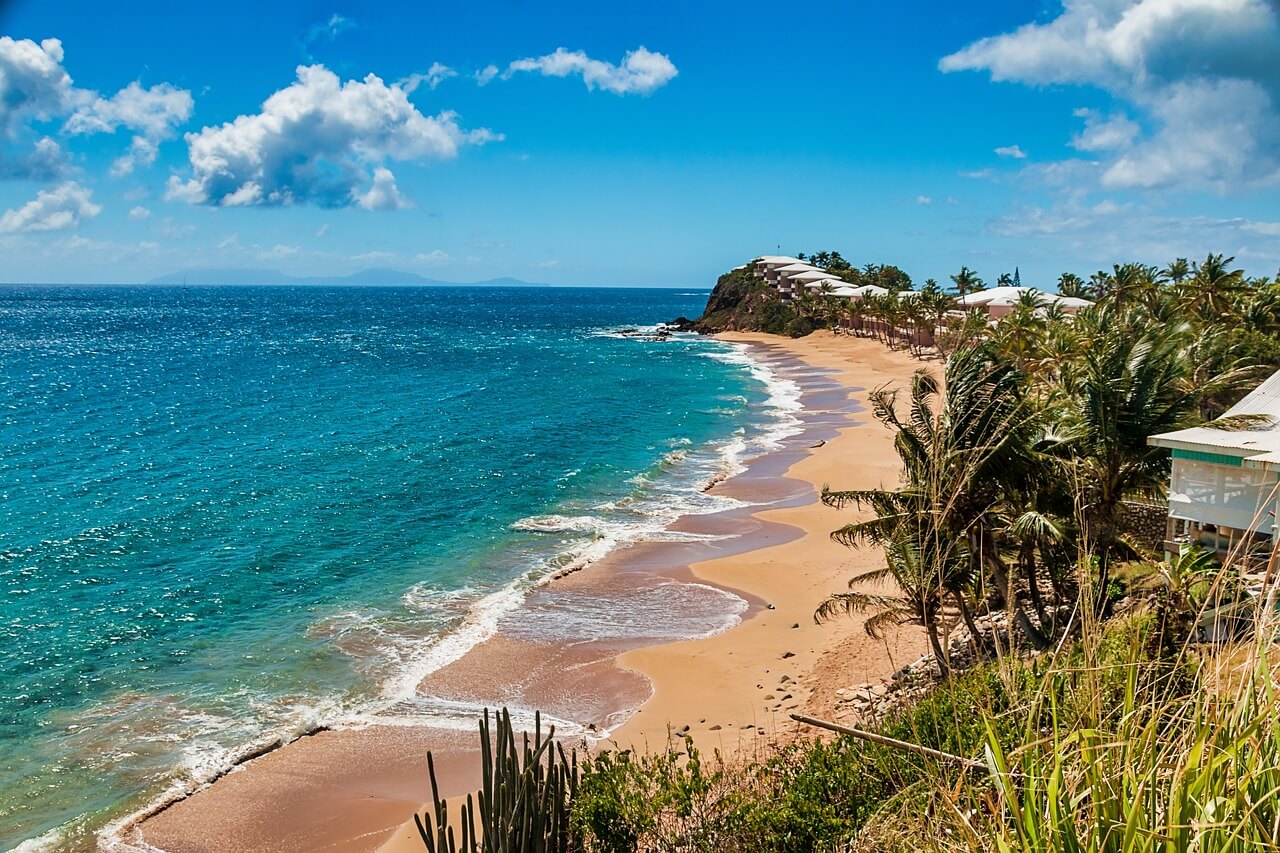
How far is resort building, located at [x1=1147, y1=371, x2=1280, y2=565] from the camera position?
14.0m

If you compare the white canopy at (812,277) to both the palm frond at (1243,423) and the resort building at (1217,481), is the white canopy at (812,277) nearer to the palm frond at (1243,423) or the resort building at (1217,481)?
the palm frond at (1243,423)

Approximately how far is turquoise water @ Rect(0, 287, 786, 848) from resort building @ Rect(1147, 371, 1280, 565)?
14967 mm

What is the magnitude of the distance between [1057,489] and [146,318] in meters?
166

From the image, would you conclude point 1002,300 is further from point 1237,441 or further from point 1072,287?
point 1237,441

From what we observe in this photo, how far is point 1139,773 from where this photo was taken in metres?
3.74

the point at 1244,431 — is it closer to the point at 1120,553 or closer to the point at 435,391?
the point at 1120,553

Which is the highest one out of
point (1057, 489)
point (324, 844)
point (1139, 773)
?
point (1139, 773)

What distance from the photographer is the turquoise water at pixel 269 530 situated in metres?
17.9

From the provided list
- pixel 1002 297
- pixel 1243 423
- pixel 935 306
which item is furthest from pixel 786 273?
pixel 1243 423

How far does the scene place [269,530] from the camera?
3009cm

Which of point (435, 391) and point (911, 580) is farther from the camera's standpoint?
point (435, 391)

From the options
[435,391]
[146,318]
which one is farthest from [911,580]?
[146,318]

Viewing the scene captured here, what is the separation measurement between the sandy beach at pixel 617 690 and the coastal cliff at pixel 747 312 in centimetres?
8065

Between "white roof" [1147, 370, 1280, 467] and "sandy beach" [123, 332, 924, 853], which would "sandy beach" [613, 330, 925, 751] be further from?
"white roof" [1147, 370, 1280, 467]
